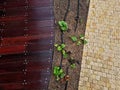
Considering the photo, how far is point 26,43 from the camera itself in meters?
6.44

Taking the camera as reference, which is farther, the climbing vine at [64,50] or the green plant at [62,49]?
the green plant at [62,49]

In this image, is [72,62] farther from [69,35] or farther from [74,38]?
[69,35]

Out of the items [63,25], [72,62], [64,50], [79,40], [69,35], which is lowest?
[72,62]

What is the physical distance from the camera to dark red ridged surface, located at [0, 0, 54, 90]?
5871mm

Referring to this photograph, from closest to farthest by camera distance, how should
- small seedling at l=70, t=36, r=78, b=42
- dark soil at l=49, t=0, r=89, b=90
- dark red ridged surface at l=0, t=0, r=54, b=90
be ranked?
dark red ridged surface at l=0, t=0, r=54, b=90, dark soil at l=49, t=0, r=89, b=90, small seedling at l=70, t=36, r=78, b=42

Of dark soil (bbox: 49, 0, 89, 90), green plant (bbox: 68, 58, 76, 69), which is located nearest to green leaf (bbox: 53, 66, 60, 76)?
dark soil (bbox: 49, 0, 89, 90)

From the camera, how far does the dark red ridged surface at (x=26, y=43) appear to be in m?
5.87

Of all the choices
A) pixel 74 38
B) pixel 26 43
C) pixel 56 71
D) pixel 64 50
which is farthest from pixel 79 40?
pixel 26 43

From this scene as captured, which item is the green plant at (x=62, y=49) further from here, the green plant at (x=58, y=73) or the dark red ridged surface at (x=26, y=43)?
the dark red ridged surface at (x=26, y=43)

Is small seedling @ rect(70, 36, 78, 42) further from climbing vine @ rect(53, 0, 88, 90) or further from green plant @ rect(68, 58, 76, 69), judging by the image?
green plant @ rect(68, 58, 76, 69)

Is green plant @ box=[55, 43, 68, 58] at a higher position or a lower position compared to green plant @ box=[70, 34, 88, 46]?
lower

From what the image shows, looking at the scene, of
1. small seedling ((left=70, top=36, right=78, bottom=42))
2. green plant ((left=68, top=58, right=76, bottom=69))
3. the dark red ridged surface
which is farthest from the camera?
small seedling ((left=70, top=36, right=78, bottom=42))

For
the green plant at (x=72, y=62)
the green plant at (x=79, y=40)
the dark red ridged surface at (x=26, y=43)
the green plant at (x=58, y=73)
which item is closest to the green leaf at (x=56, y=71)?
the green plant at (x=58, y=73)

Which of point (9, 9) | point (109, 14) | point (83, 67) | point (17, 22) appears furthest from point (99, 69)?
point (9, 9)
